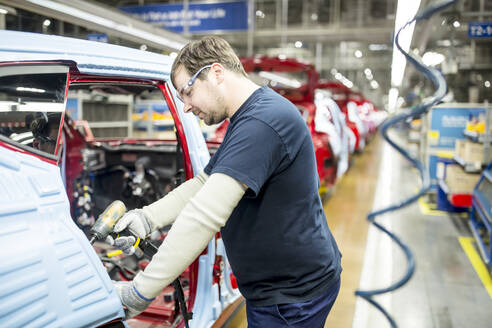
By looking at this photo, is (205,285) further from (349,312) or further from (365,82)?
(365,82)

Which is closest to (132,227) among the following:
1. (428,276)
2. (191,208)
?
(191,208)

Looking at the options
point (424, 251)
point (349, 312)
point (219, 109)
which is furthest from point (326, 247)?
point (424, 251)

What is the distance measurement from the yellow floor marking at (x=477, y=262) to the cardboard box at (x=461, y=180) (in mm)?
837

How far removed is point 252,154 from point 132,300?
627 mm

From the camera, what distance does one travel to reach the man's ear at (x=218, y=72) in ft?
4.28

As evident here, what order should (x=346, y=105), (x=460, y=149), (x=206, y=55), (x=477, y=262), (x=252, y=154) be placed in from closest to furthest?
(x=252, y=154) → (x=206, y=55) → (x=477, y=262) → (x=460, y=149) → (x=346, y=105)

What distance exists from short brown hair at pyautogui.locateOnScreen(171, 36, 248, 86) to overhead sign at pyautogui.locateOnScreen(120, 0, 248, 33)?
719cm

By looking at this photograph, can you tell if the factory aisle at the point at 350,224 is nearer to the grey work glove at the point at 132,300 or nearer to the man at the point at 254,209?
the man at the point at 254,209

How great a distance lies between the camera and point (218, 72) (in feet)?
4.32

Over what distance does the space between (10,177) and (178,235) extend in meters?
0.51

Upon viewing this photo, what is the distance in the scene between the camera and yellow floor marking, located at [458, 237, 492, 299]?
3.83 metres

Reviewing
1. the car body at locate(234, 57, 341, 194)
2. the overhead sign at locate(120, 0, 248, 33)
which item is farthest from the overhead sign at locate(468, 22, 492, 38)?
the overhead sign at locate(120, 0, 248, 33)

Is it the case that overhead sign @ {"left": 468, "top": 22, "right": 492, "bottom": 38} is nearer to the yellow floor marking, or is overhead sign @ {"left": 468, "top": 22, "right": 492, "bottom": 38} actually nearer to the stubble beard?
the yellow floor marking

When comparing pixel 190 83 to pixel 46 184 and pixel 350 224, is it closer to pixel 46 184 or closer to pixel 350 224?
pixel 46 184
